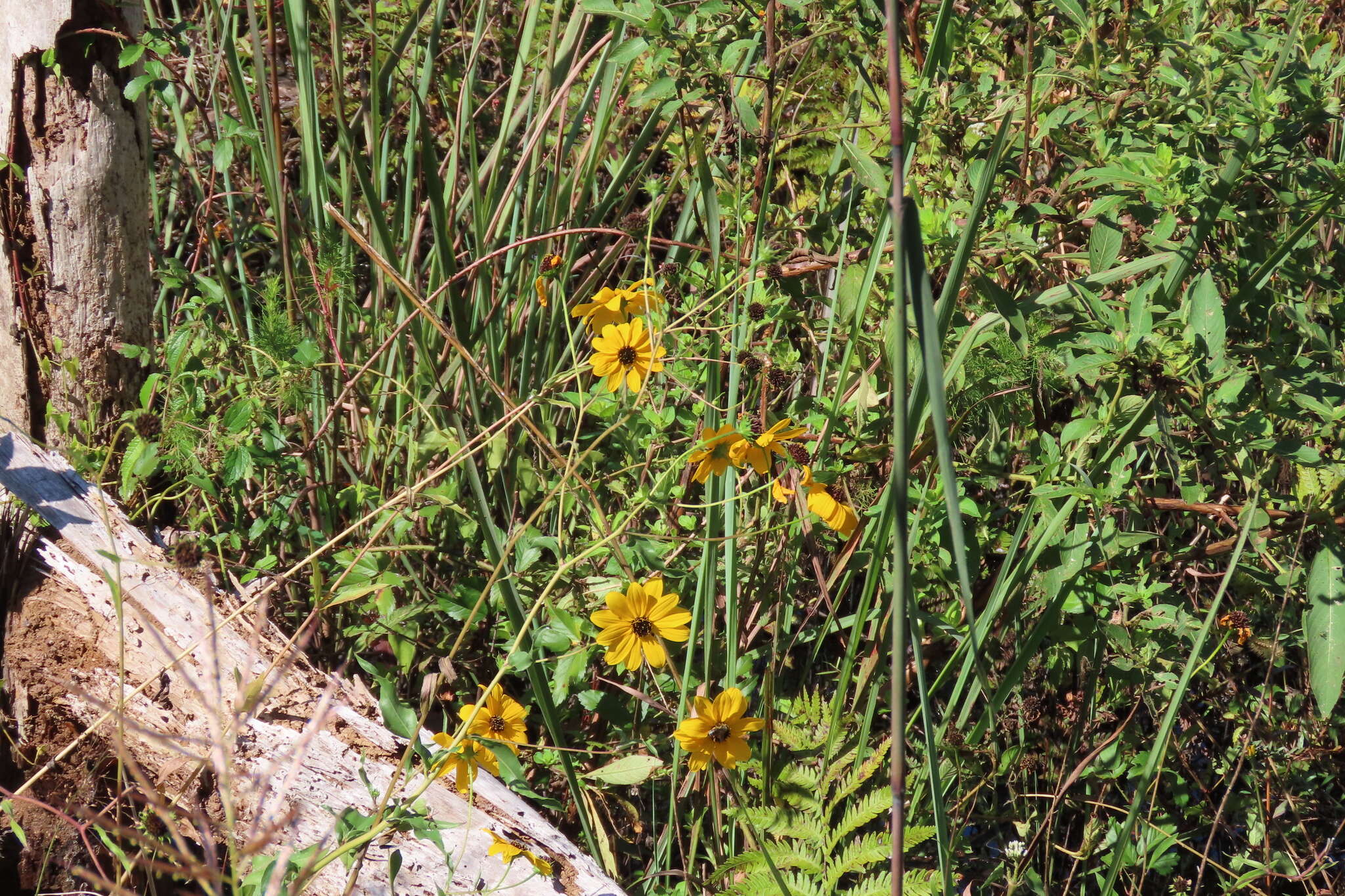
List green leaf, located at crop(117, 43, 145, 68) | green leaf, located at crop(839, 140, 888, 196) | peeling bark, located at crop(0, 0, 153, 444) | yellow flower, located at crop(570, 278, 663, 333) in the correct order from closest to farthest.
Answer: green leaf, located at crop(839, 140, 888, 196)
yellow flower, located at crop(570, 278, 663, 333)
green leaf, located at crop(117, 43, 145, 68)
peeling bark, located at crop(0, 0, 153, 444)

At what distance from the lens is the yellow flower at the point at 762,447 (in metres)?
1.26

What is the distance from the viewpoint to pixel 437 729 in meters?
1.73

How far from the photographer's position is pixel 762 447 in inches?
50.2

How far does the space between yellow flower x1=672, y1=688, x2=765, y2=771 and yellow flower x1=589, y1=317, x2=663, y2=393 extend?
436 millimetres

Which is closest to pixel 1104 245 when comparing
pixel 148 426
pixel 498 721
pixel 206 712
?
pixel 498 721

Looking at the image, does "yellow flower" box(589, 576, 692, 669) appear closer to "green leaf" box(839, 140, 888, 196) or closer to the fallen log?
the fallen log

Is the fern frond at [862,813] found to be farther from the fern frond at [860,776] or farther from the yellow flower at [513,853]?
the yellow flower at [513,853]

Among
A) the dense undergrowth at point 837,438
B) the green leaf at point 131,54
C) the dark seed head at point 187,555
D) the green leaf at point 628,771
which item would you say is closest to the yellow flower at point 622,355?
the dense undergrowth at point 837,438

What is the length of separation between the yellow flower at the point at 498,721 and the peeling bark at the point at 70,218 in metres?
1.03

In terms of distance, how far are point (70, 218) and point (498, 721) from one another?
126 cm

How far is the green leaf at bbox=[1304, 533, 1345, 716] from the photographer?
3.99 feet

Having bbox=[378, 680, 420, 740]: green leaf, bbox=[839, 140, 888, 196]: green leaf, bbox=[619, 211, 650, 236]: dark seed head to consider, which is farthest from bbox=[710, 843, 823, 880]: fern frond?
bbox=[619, 211, 650, 236]: dark seed head

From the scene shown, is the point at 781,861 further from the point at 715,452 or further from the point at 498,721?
the point at 715,452

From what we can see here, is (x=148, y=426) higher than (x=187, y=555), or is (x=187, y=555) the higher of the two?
(x=148, y=426)
